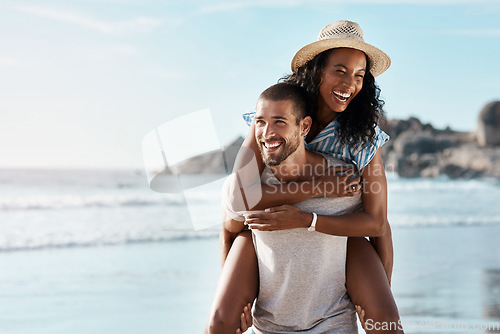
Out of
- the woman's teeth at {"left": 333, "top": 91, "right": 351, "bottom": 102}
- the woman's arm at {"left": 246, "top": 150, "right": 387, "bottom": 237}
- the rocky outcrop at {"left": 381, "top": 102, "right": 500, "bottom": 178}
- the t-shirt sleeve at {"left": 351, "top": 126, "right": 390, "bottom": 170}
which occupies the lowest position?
the rocky outcrop at {"left": 381, "top": 102, "right": 500, "bottom": 178}

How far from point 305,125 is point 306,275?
2.39ft

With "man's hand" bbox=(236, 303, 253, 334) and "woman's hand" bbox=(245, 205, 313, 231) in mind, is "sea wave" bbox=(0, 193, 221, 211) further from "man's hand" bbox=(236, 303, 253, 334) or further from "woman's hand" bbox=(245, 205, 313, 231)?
"woman's hand" bbox=(245, 205, 313, 231)

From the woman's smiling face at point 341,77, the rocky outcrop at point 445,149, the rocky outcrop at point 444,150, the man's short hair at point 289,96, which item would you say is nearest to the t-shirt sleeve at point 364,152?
the woman's smiling face at point 341,77

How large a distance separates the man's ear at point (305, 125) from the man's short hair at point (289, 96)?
19mm

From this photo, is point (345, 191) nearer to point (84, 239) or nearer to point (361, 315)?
point (361, 315)

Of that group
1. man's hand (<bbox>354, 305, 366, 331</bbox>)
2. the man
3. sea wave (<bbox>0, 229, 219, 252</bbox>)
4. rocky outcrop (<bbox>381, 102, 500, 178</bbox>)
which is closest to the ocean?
sea wave (<bbox>0, 229, 219, 252</bbox>)

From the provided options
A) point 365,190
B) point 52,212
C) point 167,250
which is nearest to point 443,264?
point 167,250

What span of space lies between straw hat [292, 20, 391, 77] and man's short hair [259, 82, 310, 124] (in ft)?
1.02

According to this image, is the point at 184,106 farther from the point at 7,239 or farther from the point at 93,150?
the point at 7,239

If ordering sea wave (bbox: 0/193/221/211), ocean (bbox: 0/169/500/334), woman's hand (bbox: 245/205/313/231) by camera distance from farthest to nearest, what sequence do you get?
sea wave (bbox: 0/193/221/211)
ocean (bbox: 0/169/500/334)
woman's hand (bbox: 245/205/313/231)

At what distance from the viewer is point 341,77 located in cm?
289

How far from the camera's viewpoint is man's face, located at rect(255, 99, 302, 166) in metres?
2.71

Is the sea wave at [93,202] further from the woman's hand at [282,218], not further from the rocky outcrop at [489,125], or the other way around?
the rocky outcrop at [489,125]

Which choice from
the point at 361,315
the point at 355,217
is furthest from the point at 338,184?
the point at 361,315
